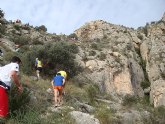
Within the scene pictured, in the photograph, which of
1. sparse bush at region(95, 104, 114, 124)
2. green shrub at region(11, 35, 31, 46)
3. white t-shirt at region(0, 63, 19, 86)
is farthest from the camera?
green shrub at region(11, 35, 31, 46)

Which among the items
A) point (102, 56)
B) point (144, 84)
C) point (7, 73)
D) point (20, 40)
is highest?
point (20, 40)

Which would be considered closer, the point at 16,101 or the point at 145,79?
the point at 16,101

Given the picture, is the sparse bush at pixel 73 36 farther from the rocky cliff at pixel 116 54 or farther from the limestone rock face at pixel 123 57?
the limestone rock face at pixel 123 57

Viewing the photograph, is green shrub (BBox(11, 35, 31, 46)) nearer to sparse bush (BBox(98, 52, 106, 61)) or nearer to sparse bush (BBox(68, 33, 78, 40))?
sparse bush (BBox(98, 52, 106, 61))

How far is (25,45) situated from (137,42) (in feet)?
50.5

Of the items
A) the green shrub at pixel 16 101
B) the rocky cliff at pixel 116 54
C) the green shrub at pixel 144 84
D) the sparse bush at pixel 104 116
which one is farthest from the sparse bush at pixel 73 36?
the green shrub at pixel 16 101

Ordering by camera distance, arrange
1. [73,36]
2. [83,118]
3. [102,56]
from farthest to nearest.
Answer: [73,36], [102,56], [83,118]

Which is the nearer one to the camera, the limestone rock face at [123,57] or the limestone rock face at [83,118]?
the limestone rock face at [83,118]

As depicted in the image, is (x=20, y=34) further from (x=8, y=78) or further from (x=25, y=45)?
(x=8, y=78)

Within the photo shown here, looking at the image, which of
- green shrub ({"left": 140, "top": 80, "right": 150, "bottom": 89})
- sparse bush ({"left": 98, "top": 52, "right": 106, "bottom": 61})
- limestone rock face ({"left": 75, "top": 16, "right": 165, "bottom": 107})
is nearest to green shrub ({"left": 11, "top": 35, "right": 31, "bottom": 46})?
limestone rock face ({"left": 75, "top": 16, "right": 165, "bottom": 107})

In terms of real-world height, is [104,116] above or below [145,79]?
below

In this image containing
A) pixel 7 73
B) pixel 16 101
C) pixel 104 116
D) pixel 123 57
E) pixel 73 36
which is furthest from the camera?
pixel 73 36

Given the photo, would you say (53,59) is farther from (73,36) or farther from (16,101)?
(73,36)

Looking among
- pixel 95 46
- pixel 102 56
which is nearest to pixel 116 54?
pixel 102 56
